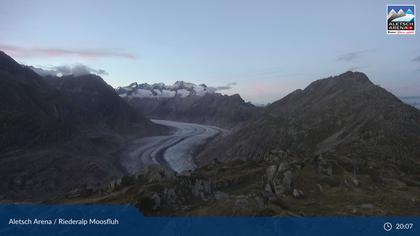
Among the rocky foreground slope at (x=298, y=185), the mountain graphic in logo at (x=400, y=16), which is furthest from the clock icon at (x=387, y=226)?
the mountain graphic in logo at (x=400, y=16)

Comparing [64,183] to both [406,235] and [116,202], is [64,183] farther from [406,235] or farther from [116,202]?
[406,235]

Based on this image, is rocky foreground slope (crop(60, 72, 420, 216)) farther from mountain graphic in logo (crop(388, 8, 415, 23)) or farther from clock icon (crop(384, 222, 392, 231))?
mountain graphic in logo (crop(388, 8, 415, 23))

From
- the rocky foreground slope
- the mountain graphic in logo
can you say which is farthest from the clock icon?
the mountain graphic in logo

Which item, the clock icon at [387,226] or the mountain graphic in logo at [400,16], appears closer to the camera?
the clock icon at [387,226]

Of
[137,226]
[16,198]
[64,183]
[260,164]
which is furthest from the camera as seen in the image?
[64,183]

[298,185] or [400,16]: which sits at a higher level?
[400,16]

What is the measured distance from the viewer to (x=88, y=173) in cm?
19438

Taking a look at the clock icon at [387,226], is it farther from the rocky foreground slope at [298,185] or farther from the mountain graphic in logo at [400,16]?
the mountain graphic in logo at [400,16]

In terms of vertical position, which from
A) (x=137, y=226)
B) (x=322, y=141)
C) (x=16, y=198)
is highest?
(x=322, y=141)

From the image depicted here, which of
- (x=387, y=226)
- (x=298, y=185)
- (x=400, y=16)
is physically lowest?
(x=387, y=226)

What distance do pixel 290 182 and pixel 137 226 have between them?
107ft

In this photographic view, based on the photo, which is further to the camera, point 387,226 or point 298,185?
point 298,185

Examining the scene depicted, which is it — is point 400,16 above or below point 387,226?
above

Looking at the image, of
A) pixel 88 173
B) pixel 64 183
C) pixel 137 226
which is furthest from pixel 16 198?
pixel 137 226
